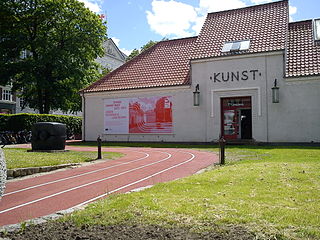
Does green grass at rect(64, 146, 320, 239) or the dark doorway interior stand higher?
the dark doorway interior

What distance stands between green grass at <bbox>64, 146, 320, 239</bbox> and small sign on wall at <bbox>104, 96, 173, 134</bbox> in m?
18.4

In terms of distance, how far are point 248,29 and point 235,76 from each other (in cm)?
474

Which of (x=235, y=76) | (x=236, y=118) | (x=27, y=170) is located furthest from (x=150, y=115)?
(x=27, y=170)

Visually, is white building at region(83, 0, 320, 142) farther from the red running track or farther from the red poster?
the red running track

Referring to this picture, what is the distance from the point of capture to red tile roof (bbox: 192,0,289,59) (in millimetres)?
23812

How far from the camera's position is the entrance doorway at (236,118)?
80.1 ft

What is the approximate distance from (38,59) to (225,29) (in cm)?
1941

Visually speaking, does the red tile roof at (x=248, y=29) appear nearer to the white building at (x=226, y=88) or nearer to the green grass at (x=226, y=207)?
the white building at (x=226, y=88)

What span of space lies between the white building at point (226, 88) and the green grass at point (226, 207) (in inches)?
601

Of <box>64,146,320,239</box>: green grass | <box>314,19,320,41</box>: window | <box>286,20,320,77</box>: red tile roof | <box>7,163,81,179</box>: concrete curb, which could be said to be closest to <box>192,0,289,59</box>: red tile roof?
<box>286,20,320,77</box>: red tile roof

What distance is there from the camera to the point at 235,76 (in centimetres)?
2383

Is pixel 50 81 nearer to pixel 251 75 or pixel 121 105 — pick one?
pixel 121 105

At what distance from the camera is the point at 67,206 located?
21.8 ft

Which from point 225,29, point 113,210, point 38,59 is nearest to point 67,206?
point 113,210
